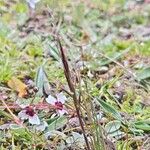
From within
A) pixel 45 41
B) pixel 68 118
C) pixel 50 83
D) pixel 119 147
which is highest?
pixel 45 41

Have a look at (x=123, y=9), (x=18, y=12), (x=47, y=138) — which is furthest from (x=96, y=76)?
(x=123, y=9)

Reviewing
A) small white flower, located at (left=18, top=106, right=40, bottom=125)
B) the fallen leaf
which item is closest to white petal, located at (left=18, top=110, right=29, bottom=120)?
small white flower, located at (left=18, top=106, right=40, bottom=125)

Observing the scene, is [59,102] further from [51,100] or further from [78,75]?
[78,75]

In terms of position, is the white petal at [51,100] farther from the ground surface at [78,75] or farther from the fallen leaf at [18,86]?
the fallen leaf at [18,86]

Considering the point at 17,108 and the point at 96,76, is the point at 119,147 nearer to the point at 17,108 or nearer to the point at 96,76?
the point at 17,108

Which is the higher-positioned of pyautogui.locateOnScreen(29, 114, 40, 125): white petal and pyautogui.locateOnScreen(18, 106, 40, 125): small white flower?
pyautogui.locateOnScreen(18, 106, 40, 125): small white flower

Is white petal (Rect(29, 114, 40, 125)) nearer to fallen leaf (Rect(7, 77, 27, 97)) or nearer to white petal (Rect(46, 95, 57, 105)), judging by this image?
white petal (Rect(46, 95, 57, 105))

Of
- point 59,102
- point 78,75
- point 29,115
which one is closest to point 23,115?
point 29,115
